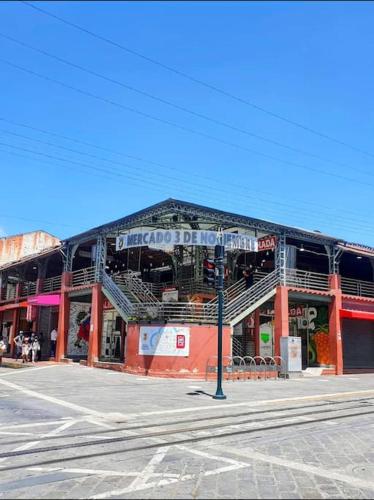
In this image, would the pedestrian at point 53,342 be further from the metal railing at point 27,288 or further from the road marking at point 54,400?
the road marking at point 54,400

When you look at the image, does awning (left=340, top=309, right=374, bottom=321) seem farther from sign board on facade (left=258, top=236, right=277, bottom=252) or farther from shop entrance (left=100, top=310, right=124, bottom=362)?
shop entrance (left=100, top=310, right=124, bottom=362)

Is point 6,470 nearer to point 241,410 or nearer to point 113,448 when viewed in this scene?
point 113,448

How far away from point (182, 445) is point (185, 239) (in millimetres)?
17147

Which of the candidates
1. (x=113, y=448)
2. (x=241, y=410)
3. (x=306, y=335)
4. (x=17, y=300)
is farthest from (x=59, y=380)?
(x=17, y=300)

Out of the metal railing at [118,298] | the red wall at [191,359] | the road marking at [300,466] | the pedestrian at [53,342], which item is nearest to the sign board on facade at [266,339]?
the red wall at [191,359]

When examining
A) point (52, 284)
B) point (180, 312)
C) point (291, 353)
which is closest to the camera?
point (180, 312)

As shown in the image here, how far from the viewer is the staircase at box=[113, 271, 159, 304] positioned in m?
29.2

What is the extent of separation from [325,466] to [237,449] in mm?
1536

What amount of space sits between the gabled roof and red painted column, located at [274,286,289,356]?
3.22 metres

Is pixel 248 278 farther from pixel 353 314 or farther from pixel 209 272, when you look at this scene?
pixel 209 272

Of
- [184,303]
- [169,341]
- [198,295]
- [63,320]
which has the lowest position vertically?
[169,341]

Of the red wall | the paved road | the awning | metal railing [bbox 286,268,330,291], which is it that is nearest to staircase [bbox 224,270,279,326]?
the red wall

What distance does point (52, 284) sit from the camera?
124 feet

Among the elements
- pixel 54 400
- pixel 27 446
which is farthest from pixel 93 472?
pixel 54 400
